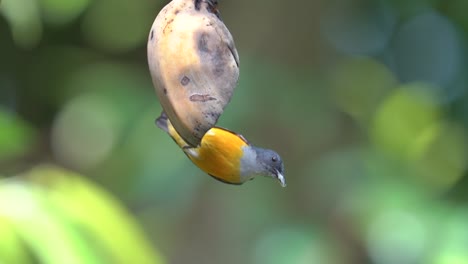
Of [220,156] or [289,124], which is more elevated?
[289,124]

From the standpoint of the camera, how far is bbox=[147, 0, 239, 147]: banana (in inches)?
10.5

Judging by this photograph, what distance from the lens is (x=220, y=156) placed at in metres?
0.33

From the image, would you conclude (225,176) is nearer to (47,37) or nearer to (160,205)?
(160,205)

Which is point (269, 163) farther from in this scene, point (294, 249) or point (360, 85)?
point (360, 85)

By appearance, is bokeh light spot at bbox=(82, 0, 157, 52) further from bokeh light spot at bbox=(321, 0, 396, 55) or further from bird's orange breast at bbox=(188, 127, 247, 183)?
bird's orange breast at bbox=(188, 127, 247, 183)

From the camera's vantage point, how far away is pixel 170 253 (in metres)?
1.43

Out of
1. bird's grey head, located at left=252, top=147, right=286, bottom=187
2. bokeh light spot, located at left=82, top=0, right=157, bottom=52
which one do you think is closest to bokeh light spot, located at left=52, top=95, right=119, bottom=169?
bokeh light spot, located at left=82, top=0, right=157, bottom=52

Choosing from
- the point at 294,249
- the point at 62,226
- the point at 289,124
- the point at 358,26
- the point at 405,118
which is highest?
the point at 358,26

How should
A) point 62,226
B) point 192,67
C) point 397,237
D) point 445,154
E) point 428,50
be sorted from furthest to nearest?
point 428,50 → point 445,154 → point 397,237 → point 62,226 → point 192,67

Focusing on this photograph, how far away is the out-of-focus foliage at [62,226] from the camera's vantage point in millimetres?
615

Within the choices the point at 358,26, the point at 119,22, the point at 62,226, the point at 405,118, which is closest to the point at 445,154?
the point at 405,118

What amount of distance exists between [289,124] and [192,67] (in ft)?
3.20

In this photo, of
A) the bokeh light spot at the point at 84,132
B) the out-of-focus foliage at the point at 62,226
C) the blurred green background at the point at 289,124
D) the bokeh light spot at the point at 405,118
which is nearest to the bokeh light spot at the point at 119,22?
the blurred green background at the point at 289,124

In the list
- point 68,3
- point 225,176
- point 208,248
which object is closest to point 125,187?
point 208,248
